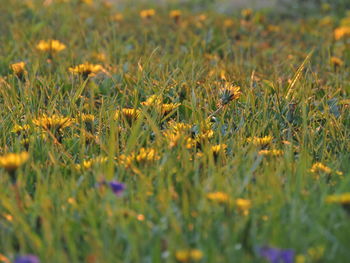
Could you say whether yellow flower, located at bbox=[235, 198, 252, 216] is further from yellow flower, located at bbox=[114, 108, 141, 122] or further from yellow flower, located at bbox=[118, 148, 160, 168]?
yellow flower, located at bbox=[114, 108, 141, 122]

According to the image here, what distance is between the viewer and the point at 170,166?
5.67 feet

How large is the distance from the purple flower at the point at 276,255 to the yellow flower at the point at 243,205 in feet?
0.40

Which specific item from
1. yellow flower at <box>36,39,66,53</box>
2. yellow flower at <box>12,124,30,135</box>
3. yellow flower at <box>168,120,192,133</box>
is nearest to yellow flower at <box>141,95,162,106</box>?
yellow flower at <box>168,120,192,133</box>

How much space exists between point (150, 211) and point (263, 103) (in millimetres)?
1004

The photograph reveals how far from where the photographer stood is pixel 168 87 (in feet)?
8.34

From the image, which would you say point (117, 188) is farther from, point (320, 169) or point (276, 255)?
point (320, 169)

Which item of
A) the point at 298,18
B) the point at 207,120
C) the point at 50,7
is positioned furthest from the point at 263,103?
the point at 298,18

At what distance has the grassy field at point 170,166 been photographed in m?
1.38

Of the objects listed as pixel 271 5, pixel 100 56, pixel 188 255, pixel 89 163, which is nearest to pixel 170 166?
pixel 89 163

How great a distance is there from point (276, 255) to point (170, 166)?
538 millimetres

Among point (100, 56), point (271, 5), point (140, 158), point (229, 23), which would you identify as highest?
point (140, 158)

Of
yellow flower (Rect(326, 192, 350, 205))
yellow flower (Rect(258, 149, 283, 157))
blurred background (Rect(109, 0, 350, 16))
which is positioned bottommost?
blurred background (Rect(109, 0, 350, 16))

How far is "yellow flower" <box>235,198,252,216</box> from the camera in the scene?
138 cm

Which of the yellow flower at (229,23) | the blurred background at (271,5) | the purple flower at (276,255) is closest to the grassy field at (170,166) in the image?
the purple flower at (276,255)
